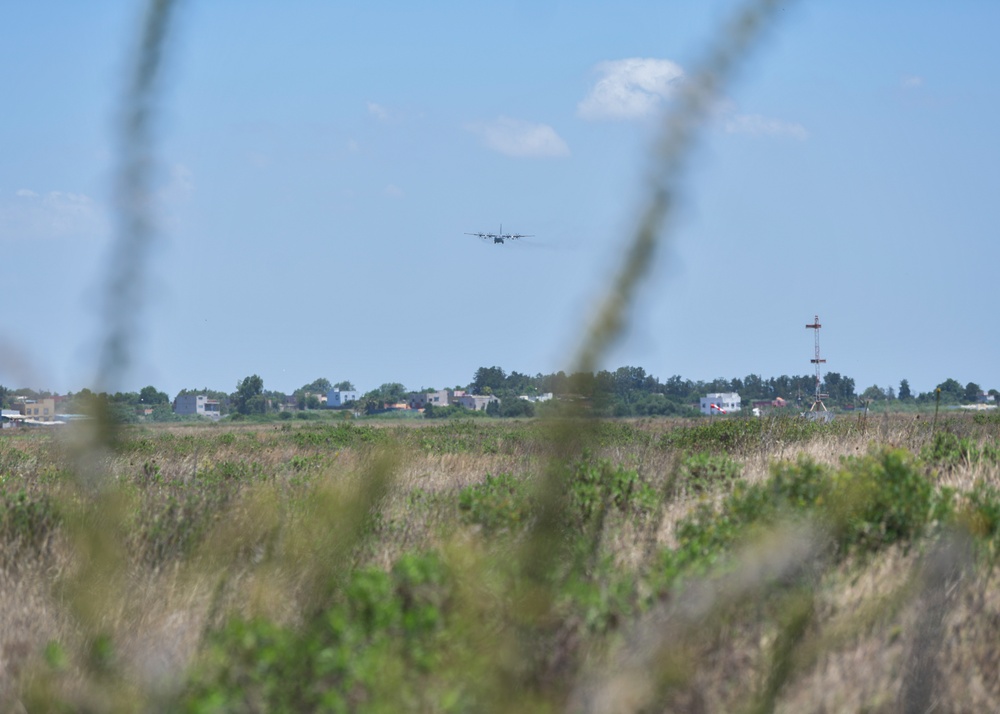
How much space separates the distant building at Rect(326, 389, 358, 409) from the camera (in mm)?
107188

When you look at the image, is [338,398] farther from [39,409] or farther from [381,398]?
[39,409]

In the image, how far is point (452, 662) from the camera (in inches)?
191

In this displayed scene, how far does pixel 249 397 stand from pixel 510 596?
73560mm

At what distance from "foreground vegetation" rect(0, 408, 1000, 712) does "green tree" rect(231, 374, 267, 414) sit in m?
65.3

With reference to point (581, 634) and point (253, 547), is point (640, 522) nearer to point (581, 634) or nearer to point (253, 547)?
point (253, 547)

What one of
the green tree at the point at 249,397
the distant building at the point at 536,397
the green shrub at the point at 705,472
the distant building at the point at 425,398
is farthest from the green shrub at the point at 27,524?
the distant building at the point at 425,398

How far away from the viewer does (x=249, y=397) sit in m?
76.9

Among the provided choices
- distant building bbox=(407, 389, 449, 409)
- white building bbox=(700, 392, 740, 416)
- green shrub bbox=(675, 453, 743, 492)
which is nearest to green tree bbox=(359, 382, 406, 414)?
distant building bbox=(407, 389, 449, 409)

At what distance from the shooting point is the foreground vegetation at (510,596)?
→ 4.82 meters

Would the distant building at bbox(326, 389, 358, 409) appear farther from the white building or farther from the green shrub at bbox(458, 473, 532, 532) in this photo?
the green shrub at bbox(458, 473, 532, 532)

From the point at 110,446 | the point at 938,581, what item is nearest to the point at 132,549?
the point at 110,446

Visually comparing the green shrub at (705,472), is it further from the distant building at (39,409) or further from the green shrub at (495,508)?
the distant building at (39,409)

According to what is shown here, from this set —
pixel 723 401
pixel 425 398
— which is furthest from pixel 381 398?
pixel 723 401

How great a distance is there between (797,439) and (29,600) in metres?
13.2
